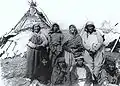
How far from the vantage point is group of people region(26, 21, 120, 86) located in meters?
5.09

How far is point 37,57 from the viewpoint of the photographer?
5.07 m

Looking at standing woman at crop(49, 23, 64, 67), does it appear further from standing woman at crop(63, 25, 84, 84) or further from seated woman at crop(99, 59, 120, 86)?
seated woman at crop(99, 59, 120, 86)

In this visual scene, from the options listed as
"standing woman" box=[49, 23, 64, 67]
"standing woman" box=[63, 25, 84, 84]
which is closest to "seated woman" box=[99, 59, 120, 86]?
"standing woman" box=[63, 25, 84, 84]

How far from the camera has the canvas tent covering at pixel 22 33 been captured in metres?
5.32

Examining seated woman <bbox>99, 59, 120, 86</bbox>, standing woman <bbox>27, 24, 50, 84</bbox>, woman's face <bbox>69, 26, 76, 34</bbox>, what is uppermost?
woman's face <bbox>69, 26, 76, 34</bbox>

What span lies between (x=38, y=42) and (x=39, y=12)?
2.80ft

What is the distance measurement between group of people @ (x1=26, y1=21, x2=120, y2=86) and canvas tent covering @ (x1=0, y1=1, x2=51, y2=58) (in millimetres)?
210

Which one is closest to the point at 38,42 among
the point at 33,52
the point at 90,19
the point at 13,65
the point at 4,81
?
the point at 33,52

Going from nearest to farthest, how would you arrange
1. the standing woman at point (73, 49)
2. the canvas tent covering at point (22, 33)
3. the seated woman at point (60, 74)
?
the seated woman at point (60, 74) → the standing woman at point (73, 49) → the canvas tent covering at point (22, 33)

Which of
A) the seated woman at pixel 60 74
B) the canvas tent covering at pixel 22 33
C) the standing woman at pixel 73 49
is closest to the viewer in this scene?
the seated woman at pixel 60 74

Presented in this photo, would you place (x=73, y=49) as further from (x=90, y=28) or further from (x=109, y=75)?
(x=109, y=75)

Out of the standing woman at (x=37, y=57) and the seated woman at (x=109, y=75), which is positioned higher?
the standing woman at (x=37, y=57)

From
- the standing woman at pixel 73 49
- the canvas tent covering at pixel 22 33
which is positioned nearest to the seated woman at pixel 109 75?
the standing woman at pixel 73 49

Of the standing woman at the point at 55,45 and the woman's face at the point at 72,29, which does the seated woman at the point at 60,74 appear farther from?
the woman's face at the point at 72,29
